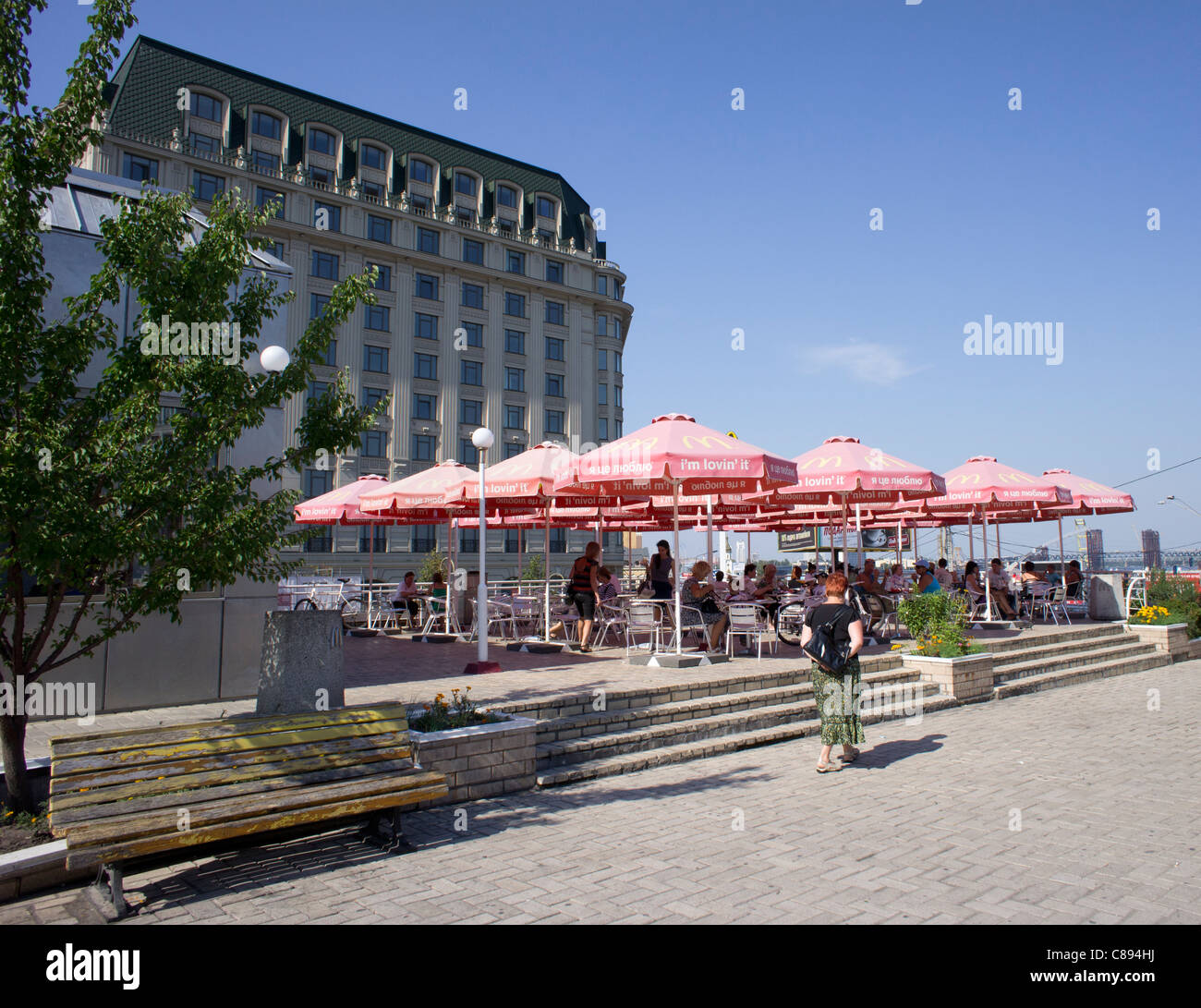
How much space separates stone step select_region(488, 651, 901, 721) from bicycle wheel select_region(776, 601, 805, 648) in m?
2.64

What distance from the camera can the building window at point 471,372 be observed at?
174 feet

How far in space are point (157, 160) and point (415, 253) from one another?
14485 mm

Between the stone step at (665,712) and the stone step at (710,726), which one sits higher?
the stone step at (665,712)

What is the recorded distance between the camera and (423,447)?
51094mm

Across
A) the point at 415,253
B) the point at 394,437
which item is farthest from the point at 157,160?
the point at 394,437

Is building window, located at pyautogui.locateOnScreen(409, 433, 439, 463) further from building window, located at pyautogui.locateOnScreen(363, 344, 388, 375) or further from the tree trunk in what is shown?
the tree trunk

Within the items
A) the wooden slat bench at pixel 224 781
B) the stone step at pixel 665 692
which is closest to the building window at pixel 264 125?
the stone step at pixel 665 692

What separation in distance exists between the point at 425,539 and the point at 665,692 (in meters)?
42.1

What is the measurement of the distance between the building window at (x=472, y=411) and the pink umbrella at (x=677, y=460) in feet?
137

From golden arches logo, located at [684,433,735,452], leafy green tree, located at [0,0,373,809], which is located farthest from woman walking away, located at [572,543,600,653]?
leafy green tree, located at [0,0,373,809]

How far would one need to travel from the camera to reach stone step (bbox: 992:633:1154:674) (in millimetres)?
13852

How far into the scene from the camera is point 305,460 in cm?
608

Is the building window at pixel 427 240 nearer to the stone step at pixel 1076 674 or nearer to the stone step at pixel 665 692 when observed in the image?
the stone step at pixel 1076 674

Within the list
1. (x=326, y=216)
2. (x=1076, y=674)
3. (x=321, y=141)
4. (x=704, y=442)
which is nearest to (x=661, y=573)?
(x=704, y=442)
